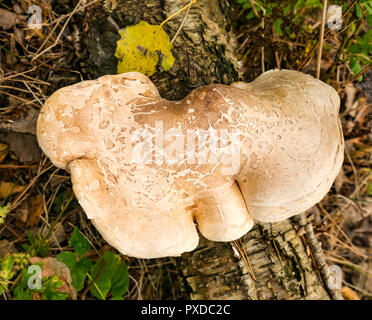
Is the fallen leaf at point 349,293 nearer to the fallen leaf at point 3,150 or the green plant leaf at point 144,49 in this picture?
the green plant leaf at point 144,49

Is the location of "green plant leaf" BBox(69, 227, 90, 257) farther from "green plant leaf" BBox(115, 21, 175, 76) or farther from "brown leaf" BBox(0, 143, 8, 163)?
"green plant leaf" BBox(115, 21, 175, 76)

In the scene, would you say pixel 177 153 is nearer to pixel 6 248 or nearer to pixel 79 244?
pixel 79 244

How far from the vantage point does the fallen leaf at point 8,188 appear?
340 centimetres

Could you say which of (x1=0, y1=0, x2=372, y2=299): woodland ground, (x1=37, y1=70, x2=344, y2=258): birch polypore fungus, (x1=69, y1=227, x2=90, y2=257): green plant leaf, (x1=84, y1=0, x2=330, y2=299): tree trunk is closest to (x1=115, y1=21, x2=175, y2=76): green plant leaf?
(x1=84, y1=0, x2=330, y2=299): tree trunk

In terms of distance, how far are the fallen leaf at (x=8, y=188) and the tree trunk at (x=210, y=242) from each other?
5.25 ft

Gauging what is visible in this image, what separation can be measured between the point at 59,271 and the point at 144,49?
7.93ft

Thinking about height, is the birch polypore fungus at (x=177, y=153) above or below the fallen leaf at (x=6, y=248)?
above

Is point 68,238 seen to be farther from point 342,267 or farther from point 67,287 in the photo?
point 342,267

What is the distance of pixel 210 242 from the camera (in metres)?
2.88

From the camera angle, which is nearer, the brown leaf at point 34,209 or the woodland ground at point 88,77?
the woodland ground at point 88,77

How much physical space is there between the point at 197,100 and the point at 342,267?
3.32m

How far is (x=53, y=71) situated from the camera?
10.6 ft

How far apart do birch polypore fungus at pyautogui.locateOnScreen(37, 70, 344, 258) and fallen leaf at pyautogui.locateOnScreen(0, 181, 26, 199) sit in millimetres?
1337

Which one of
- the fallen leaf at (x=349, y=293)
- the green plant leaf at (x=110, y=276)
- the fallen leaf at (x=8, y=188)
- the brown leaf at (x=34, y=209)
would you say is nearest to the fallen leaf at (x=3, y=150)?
the fallen leaf at (x=8, y=188)
